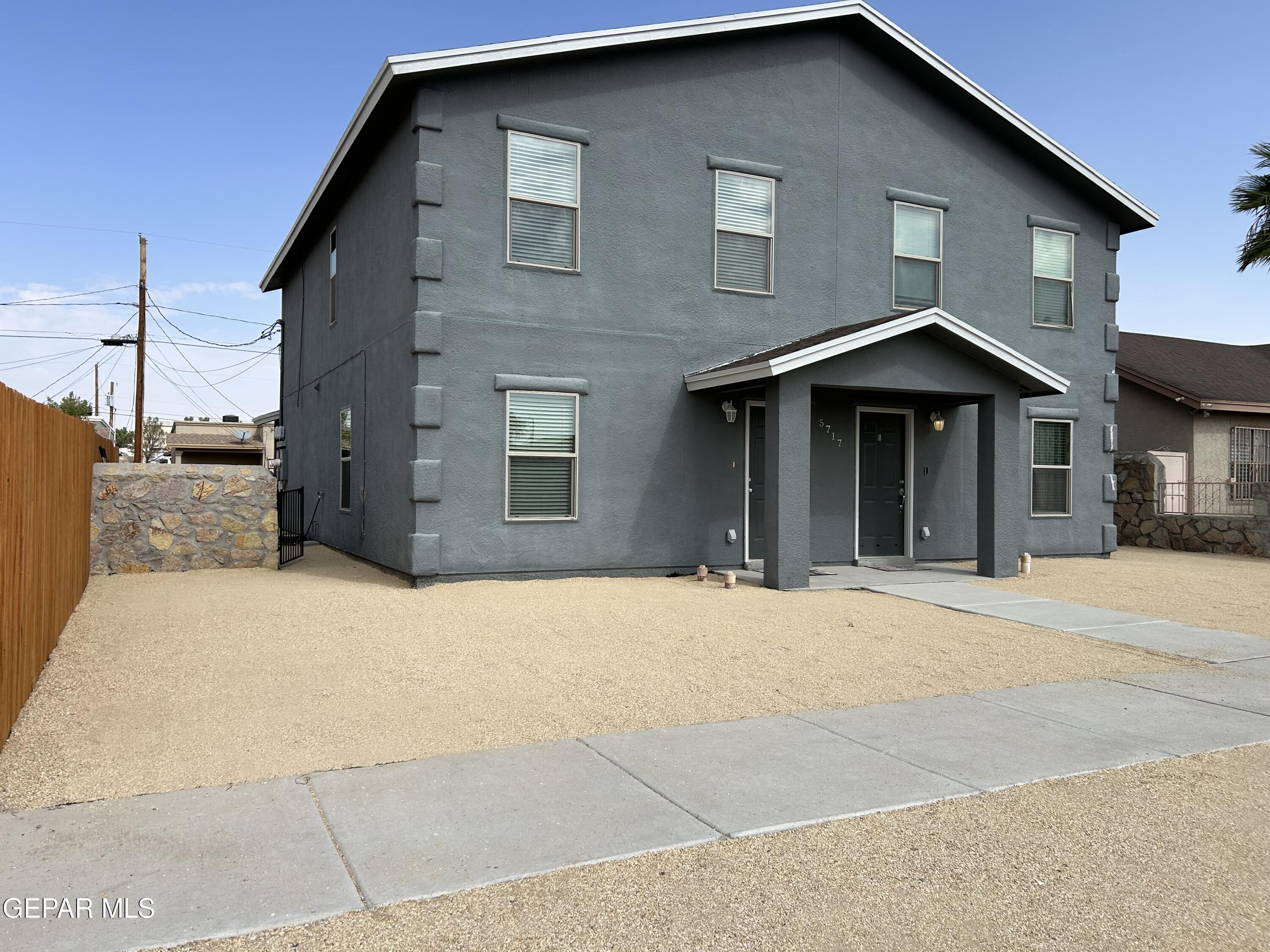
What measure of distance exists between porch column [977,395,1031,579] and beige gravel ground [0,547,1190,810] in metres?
2.67

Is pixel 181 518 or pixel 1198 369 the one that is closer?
pixel 181 518

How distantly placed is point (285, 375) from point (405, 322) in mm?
11936

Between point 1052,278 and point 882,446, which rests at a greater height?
A: point 1052,278

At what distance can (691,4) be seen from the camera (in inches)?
602

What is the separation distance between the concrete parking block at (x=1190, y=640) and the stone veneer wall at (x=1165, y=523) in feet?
32.3

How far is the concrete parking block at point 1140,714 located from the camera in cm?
554

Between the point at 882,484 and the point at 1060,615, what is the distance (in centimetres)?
445

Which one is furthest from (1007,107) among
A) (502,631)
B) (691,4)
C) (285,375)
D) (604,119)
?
(285,375)

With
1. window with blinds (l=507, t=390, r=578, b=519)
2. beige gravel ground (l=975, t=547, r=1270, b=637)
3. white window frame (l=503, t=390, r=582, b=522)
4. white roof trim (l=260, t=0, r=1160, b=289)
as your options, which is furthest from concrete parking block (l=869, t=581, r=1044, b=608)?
white roof trim (l=260, t=0, r=1160, b=289)

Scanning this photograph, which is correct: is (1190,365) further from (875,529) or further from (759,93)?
(759,93)

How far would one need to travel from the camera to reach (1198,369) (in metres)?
23.6

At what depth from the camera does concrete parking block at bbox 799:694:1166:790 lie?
4.92 meters

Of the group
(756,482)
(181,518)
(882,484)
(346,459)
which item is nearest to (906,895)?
(756,482)

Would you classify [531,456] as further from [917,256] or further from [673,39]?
[917,256]
